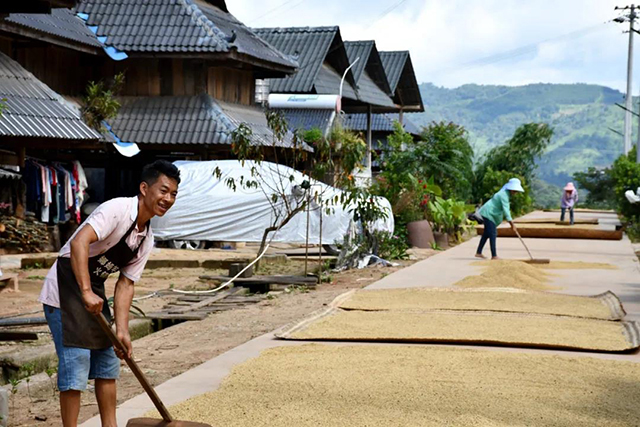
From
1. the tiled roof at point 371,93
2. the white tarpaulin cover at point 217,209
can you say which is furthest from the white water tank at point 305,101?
the white tarpaulin cover at point 217,209

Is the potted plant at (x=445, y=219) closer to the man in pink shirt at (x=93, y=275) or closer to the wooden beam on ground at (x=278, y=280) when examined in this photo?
the wooden beam on ground at (x=278, y=280)

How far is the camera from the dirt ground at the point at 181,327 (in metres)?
7.16

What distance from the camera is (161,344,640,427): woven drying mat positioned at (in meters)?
5.86

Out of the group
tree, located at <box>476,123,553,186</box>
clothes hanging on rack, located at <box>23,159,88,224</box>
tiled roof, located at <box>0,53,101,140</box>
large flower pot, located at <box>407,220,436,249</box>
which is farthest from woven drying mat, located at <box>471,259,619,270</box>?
tree, located at <box>476,123,553,186</box>

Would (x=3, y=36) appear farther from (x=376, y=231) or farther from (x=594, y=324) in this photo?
(x=594, y=324)

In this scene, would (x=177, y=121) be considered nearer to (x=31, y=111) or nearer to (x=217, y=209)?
(x=217, y=209)

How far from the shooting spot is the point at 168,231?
21.6 metres

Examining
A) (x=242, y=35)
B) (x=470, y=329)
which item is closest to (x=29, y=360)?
(x=470, y=329)

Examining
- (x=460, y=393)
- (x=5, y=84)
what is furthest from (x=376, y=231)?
(x=460, y=393)

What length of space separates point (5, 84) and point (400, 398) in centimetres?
1269

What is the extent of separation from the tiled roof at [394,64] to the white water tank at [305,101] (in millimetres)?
7161

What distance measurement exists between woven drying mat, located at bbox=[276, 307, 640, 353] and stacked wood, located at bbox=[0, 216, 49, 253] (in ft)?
30.7

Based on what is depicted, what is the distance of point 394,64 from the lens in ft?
132

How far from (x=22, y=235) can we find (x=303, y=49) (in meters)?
16.8
